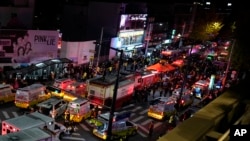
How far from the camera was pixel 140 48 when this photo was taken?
6606cm

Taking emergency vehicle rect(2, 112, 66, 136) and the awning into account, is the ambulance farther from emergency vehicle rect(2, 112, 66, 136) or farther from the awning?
emergency vehicle rect(2, 112, 66, 136)

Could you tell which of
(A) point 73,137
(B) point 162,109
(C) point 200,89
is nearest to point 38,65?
(A) point 73,137

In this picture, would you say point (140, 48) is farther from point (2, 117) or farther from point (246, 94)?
point (246, 94)

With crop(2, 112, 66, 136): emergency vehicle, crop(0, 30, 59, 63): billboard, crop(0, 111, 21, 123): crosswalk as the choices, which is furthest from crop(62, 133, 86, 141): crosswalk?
crop(0, 30, 59, 63): billboard

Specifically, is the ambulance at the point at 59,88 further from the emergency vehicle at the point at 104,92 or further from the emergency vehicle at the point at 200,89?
the emergency vehicle at the point at 200,89

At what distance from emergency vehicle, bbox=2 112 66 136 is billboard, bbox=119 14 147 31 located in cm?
3524

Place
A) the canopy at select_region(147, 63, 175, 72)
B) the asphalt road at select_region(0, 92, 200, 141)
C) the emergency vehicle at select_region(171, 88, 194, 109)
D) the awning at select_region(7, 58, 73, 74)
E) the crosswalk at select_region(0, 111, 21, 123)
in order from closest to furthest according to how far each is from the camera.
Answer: the asphalt road at select_region(0, 92, 200, 141)
the crosswalk at select_region(0, 111, 21, 123)
the emergency vehicle at select_region(171, 88, 194, 109)
the awning at select_region(7, 58, 73, 74)
the canopy at select_region(147, 63, 175, 72)

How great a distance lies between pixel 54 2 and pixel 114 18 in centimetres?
1030

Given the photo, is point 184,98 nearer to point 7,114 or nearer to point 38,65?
point 38,65

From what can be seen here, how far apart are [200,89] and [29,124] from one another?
993 inches

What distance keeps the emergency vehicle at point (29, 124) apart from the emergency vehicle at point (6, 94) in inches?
309

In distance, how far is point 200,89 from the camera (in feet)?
141

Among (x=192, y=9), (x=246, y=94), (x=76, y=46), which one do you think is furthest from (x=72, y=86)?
(x=192, y=9)

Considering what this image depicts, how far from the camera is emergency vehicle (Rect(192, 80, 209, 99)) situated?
1676 inches
